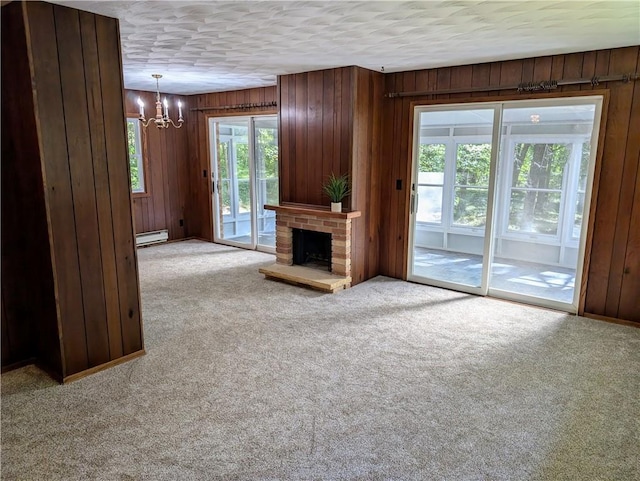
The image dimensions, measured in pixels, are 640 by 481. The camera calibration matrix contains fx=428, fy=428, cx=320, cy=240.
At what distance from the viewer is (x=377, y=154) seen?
4918 millimetres

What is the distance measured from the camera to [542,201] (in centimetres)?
481

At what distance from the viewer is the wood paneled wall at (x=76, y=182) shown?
2.48 metres

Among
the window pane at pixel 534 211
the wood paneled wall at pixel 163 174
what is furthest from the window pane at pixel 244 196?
the window pane at pixel 534 211

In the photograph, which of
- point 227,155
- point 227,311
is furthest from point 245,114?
point 227,311

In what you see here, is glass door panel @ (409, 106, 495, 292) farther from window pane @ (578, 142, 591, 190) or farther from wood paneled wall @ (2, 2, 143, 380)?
wood paneled wall @ (2, 2, 143, 380)

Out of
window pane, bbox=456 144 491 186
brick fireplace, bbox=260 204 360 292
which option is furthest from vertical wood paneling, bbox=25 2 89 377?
window pane, bbox=456 144 491 186

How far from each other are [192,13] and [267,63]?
Answer: 5.39 ft

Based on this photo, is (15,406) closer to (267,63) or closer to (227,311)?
(227,311)

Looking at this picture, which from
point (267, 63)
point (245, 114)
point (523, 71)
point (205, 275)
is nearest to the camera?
point (523, 71)

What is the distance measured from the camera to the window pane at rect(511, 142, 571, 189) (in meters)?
4.54

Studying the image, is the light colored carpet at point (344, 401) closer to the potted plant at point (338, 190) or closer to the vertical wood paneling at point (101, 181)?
the vertical wood paneling at point (101, 181)

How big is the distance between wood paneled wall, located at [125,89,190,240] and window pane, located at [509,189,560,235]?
16.5ft

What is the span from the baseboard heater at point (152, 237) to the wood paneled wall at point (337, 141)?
8.87 feet

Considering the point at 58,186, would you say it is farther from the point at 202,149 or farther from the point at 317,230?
the point at 202,149
